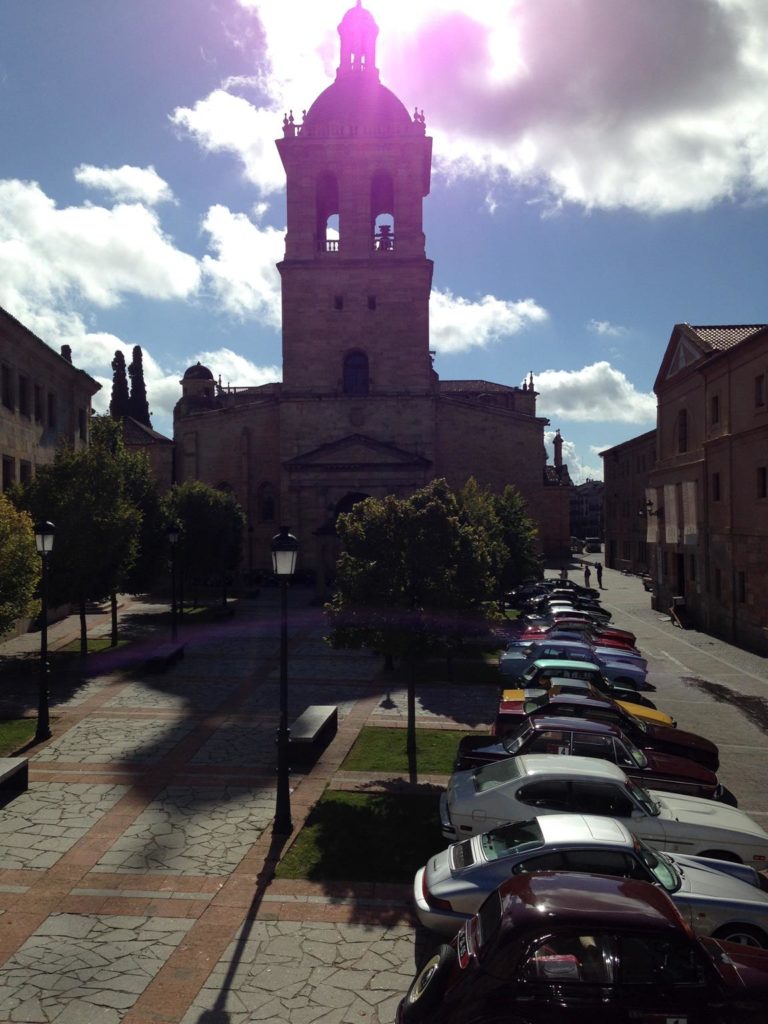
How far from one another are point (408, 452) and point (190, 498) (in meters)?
13.4

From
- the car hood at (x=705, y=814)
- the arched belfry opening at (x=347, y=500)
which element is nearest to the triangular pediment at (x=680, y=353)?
the arched belfry opening at (x=347, y=500)

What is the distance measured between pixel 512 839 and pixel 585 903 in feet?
6.70

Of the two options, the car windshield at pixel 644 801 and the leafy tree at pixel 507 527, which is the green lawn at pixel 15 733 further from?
the leafy tree at pixel 507 527

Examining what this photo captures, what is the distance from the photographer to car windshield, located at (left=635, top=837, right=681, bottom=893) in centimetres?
678

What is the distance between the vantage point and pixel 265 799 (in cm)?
1103

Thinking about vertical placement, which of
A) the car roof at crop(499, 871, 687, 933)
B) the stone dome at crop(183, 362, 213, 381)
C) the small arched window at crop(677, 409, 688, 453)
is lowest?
the car roof at crop(499, 871, 687, 933)

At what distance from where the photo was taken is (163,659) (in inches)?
796

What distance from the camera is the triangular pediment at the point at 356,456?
41.9 meters

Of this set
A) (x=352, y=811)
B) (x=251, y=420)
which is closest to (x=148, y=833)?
(x=352, y=811)

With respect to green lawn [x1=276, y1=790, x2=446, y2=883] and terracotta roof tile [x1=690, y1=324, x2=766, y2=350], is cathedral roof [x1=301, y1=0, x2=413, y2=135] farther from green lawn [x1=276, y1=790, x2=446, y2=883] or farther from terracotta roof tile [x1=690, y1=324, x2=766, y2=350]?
green lawn [x1=276, y1=790, x2=446, y2=883]

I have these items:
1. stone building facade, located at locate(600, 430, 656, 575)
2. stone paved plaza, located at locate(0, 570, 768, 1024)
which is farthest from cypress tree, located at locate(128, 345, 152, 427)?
stone paved plaza, located at locate(0, 570, 768, 1024)

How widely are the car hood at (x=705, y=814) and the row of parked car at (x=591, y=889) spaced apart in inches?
1.0

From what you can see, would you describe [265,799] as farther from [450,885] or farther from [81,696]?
[81,696]

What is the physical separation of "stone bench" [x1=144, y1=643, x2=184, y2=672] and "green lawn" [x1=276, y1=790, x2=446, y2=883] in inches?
397
